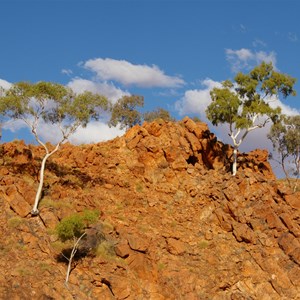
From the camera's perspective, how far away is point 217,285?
2855 cm

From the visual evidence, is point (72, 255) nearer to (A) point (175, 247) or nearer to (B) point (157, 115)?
(A) point (175, 247)

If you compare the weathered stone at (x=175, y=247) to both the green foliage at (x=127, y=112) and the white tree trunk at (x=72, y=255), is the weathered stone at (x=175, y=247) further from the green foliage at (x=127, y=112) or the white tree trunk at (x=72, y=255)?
the green foliage at (x=127, y=112)

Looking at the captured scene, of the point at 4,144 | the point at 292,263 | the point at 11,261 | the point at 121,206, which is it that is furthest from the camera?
the point at 4,144

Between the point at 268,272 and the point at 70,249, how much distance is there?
46.1 ft

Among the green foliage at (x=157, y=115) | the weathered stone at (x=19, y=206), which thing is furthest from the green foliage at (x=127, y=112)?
the weathered stone at (x=19, y=206)

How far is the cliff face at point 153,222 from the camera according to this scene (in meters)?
26.1

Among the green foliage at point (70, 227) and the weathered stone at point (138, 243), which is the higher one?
the weathered stone at point (138, 243)

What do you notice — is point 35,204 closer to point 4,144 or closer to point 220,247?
point 4,144

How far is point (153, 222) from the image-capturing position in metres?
32.2

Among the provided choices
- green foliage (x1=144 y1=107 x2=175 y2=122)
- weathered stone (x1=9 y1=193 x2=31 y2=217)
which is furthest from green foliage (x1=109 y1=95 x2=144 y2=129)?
weathered stone (x1=9 y1=193 x2=31 y2=217)

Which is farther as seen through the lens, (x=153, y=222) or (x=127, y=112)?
(x=127, y=112)

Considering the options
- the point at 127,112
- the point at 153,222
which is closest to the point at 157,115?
the point at 127,112

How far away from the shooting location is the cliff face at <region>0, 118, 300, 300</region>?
26.1 metres

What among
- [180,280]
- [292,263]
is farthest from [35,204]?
[292,263]
